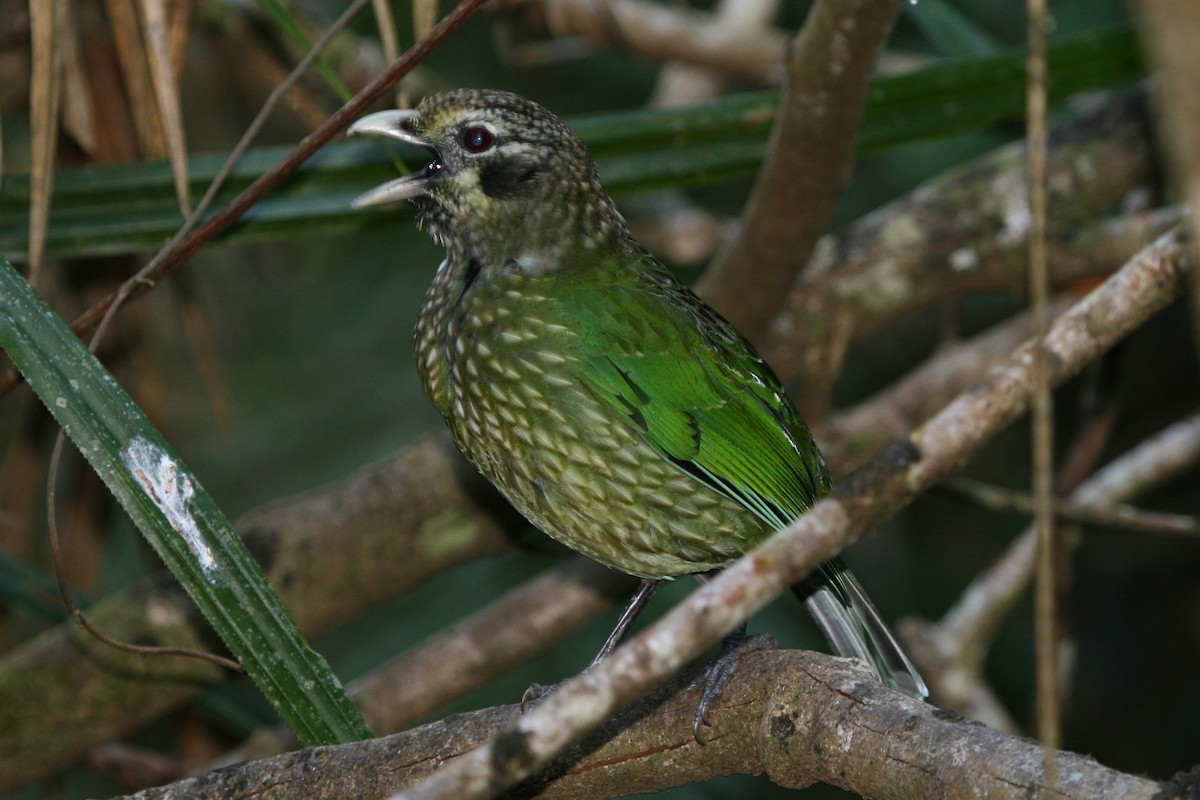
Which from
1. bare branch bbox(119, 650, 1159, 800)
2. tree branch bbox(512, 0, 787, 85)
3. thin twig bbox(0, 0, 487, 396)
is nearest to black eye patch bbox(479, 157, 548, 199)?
thin twig bbox(0, 0, 487, 396)

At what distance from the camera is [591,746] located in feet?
7.73

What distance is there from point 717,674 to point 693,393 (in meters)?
0.70

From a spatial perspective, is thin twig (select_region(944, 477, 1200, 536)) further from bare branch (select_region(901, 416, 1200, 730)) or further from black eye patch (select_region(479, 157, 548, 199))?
black eye patch (select_region(479, 157, 548, 199))

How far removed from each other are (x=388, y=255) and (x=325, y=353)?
0.48 meters

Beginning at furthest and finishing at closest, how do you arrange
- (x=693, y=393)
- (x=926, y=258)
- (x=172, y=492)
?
1. (x=926, y=258)
2. (x=693, y=393)
3. (x=172, y=492)

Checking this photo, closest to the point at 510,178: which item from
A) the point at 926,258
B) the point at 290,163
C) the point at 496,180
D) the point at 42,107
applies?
the point at 496,180

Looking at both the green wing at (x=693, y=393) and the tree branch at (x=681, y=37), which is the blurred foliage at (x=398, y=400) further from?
the green wing at (x=693, y=393)

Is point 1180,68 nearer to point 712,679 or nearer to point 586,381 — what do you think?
point 712,679

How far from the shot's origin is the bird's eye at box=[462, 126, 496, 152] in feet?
9.75

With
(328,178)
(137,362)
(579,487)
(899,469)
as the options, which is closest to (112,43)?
(137,362)

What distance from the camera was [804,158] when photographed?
3.30 metres

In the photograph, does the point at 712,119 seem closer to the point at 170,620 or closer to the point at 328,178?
the point at 328,178

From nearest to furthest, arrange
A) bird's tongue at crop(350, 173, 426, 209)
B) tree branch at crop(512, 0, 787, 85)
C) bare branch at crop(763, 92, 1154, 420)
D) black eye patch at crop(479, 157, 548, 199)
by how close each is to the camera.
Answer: bird's tongue at crop(350, 173, 426, 209), black eye patch at crop(479, 157, 548, 199), bare branch at crop(763, 92, 1154, 420), tree branch at crop(512, 0, 787, 85)

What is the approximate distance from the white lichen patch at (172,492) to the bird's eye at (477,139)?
1080 mm
